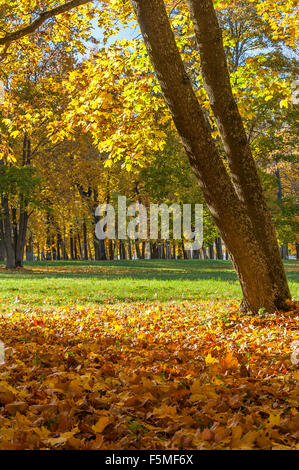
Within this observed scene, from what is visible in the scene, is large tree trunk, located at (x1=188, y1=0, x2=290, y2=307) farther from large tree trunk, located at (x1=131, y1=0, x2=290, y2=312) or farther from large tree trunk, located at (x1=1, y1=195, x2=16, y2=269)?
large tree trunk, located at (x1=1, y1=195, x2=16, y2=269)

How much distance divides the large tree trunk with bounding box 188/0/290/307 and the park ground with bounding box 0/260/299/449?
1041 mm

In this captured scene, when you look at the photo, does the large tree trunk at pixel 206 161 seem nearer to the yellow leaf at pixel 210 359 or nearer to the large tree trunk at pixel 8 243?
the yellow leaf at pixel 210 359

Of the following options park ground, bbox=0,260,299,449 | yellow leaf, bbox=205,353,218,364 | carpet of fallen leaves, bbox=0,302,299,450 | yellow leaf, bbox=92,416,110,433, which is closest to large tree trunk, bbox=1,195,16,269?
park ground, bbox=0,260,299,449

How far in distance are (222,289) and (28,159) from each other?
13191 mm

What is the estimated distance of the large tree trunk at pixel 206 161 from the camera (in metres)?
5.73

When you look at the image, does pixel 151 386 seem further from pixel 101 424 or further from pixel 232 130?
pixel 232 130

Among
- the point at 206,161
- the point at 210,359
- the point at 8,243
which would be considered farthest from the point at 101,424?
the point at 8,243

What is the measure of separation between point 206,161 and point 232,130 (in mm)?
880

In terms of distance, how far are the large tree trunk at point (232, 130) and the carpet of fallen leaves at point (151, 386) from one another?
1.06 metres

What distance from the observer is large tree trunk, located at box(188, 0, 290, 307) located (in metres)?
6.24

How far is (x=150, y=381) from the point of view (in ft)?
12.1

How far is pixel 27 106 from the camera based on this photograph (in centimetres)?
823

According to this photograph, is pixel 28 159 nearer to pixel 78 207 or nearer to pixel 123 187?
pixel 78 207

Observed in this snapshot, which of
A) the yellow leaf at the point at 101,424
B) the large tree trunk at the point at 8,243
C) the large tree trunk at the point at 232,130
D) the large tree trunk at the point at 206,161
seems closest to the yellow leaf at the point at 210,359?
the yellow leaf at the point at 101,424
